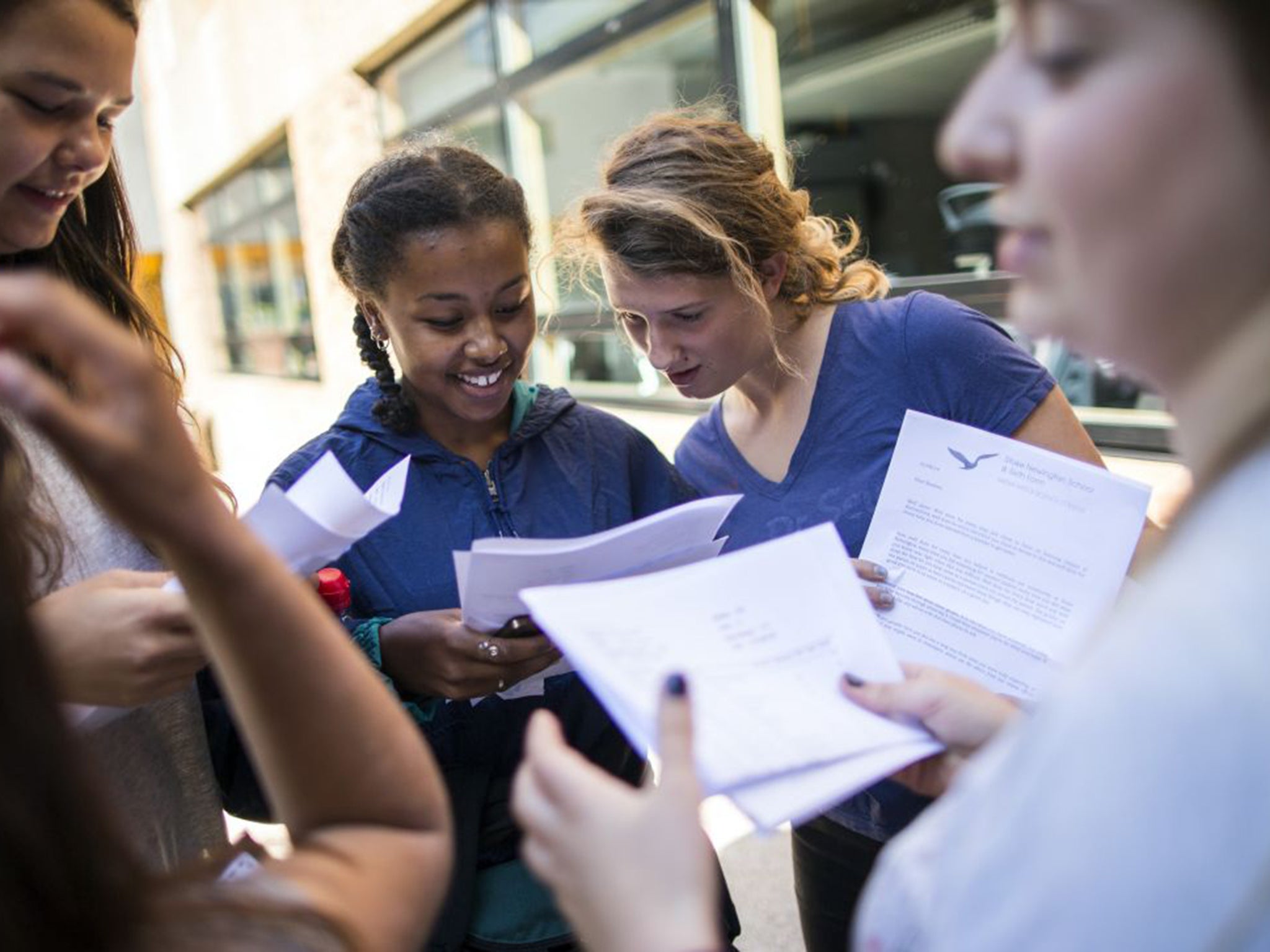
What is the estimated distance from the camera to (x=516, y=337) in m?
1.59

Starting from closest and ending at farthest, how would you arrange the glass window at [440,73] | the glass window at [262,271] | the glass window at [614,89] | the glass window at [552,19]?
A: the glass window at [614,89] < the glass window at [552,19] < the glass window at [440,73] < the glass window at [262,271]

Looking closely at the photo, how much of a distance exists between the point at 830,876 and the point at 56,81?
1.50 meters

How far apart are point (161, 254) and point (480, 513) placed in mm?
15558

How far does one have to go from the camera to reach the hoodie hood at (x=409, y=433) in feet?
4.95

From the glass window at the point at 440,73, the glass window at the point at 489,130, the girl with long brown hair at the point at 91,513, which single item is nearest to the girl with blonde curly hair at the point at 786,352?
the girl with long brown hair at the point at 91,513

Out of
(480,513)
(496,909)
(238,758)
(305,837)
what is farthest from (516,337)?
(305,837)

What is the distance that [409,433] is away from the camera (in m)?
1.54

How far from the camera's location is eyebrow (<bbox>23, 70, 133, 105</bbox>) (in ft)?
3.43

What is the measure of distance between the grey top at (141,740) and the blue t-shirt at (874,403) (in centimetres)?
84

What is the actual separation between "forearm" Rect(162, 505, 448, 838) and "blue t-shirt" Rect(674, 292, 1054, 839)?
93cm

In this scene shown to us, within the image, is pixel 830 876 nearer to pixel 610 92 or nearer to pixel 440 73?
pixel 610 92

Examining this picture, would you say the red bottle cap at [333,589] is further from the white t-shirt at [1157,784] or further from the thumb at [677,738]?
the white t-shirt at [1157,784]

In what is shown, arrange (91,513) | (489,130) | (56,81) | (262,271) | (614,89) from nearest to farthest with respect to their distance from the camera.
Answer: (56,81) → (91,513) → (614,89) → (489,130) → (262,271)

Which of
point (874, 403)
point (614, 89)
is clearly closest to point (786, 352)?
point (874, 403)
